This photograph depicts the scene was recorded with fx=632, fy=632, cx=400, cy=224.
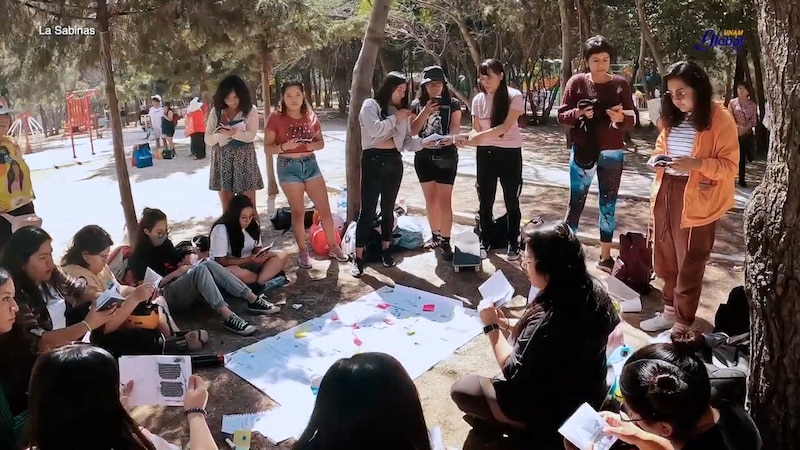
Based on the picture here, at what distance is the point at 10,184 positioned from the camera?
4324mm

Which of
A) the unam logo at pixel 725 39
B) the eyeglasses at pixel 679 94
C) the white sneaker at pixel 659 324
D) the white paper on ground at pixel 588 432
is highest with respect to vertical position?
the unam logo at pixel 725 39

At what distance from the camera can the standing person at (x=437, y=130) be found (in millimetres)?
4859

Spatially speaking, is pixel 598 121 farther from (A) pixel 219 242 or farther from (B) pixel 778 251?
(A) pixel 219 242

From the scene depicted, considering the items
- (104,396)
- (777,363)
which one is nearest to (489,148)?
A: (777,363)

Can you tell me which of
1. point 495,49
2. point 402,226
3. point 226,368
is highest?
point 495,49

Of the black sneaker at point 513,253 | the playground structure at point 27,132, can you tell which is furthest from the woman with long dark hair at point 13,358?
the playground structure at point 27,132

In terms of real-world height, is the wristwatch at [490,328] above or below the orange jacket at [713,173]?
below

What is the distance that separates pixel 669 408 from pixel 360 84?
14.6 feet

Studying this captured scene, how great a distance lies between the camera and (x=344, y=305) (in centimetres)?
442

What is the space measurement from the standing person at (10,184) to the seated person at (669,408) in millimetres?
3951

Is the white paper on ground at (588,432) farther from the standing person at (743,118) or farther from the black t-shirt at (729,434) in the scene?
the standing person at (743,118)

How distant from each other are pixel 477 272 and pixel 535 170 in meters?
5.21

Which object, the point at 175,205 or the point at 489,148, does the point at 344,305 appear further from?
the point at 175,205

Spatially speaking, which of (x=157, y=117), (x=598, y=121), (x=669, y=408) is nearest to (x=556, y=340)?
(x=669, y=408)
